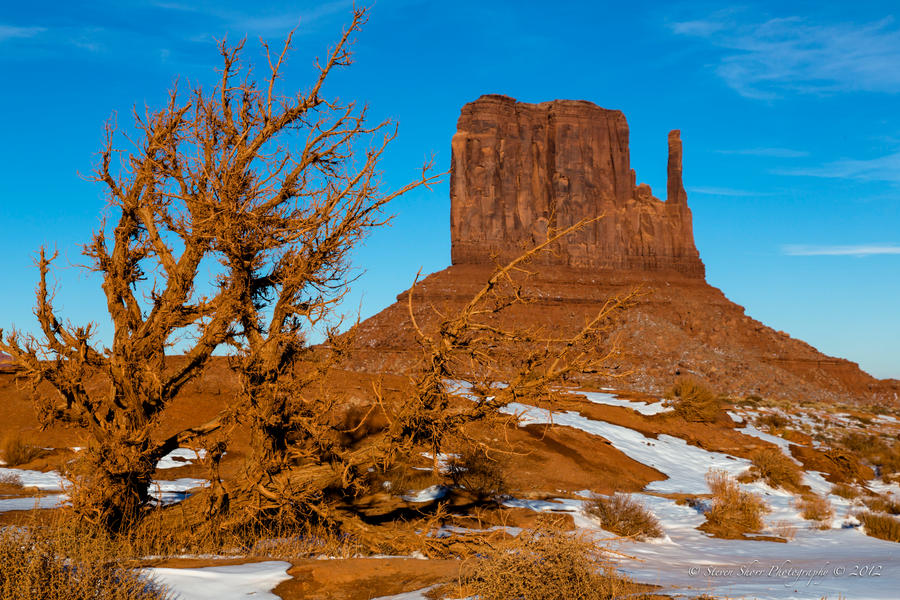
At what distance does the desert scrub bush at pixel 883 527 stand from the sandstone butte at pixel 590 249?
5057 cm

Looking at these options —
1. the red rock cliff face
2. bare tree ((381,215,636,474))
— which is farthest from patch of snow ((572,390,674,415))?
the red rock cliff face

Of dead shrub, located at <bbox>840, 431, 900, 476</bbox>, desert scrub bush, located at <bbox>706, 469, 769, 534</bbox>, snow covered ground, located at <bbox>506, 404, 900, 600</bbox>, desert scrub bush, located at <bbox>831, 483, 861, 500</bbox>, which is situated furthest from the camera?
dead shrub, located at <bbox>840, 431, 900, 476</bbox>

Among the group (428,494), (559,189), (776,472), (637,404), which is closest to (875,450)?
(637,404)

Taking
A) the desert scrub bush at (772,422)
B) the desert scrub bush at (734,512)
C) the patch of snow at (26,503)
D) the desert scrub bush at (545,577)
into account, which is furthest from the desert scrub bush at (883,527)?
the desert scrub bush at (772,422)

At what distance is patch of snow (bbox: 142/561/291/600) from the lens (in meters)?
6.32

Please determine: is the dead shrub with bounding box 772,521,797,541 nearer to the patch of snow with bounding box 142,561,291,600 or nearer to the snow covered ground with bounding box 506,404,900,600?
the snow covered ground with bounding box 506,404,900,600

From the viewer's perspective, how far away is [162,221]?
361 inches

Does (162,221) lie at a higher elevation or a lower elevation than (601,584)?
higher

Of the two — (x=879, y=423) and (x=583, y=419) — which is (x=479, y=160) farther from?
(x=583, y=419)

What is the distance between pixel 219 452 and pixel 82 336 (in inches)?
84.6

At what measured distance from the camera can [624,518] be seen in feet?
37.6

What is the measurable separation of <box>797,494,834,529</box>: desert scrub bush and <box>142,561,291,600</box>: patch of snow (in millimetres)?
10376

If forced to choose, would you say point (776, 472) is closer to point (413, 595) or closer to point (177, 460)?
point (413, 595)

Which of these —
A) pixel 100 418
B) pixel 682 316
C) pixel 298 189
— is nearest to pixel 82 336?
pixel 100 418
